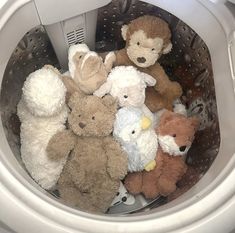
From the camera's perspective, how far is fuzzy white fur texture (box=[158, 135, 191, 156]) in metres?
0.90

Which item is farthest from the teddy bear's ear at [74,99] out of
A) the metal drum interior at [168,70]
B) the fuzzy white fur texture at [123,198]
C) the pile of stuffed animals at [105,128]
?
the fuzzy white fur texture at [123,198]

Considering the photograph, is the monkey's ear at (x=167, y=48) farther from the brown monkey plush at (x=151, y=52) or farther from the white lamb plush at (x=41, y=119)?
the white lamb plush at (x=41, y=119)

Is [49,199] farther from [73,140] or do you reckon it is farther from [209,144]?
[209,144]

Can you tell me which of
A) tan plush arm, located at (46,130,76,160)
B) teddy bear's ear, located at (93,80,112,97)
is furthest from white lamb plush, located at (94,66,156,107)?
tan plush arm, located at (46,130,76,160)

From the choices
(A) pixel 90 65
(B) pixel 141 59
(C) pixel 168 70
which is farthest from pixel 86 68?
(C) pixel 168 70

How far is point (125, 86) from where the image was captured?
89cm

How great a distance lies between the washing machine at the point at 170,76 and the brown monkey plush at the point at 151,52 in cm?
3

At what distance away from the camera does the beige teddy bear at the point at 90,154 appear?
0.85 meters

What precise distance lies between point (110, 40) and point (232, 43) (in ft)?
1.11

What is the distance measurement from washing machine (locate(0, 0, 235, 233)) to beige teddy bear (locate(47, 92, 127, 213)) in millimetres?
59

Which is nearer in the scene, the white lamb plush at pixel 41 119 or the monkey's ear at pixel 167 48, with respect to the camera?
the white lamb plush at pixel 41 119

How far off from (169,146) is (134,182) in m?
0.11

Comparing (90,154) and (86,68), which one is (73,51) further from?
(90,154)

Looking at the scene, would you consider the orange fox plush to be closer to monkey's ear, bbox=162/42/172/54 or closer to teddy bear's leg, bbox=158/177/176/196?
teddy bear's leg, bbox=158/177/176/196
